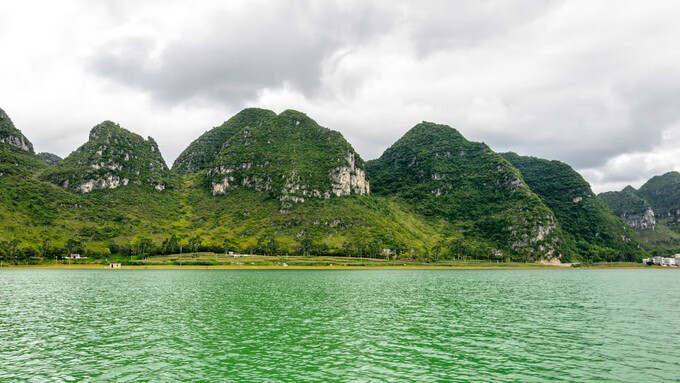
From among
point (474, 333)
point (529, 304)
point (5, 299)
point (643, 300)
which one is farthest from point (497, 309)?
point (5, 299)

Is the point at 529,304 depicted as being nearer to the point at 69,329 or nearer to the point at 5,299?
the point at 69,329

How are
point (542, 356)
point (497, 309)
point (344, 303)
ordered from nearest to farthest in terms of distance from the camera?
point (542, 356)
point (497, 309)
point (344, 303)

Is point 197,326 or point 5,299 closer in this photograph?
point 197,326

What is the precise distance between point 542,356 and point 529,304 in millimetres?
43318

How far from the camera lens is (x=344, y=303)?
7300 cm

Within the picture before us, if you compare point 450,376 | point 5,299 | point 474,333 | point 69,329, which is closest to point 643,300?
point 474,333

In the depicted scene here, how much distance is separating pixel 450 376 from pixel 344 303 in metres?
44.0

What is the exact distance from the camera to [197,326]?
49500mm

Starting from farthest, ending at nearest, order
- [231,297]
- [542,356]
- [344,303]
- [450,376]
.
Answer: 1. [231,297]
2. [344,303]
3. [542,356]
4. [450,376]

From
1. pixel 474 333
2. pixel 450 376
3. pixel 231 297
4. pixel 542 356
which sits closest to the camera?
pixel 450 376

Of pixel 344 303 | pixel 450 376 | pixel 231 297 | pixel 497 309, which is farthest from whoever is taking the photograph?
pixel 231 297

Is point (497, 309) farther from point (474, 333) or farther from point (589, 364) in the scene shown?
point (589, 364)

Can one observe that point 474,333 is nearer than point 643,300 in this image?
Yes

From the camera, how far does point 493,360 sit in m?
35.0
